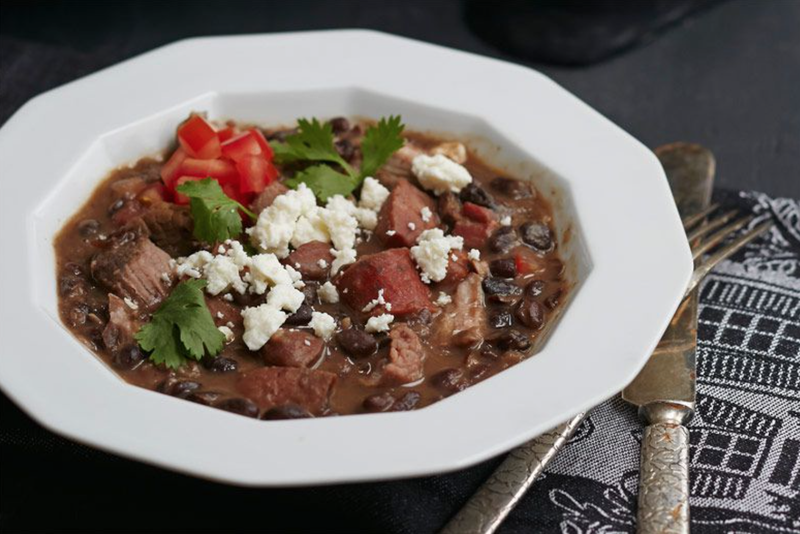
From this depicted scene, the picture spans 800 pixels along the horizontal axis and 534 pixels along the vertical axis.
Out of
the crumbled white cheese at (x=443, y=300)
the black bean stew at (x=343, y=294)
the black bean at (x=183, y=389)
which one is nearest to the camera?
the black bean at (x=183, y=389)

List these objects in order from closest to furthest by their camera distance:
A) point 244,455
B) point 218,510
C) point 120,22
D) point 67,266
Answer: point 244,455 < point 218,510 < point 67,266 < point 120,22

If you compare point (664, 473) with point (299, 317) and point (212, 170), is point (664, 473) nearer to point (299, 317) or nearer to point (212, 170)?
point (299, 317)

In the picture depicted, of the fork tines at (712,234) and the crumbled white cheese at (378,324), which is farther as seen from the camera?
the fork tines at (712,234)

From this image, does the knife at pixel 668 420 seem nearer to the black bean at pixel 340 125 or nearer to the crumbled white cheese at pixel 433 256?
the crumbled white cheese at pixel 433 256

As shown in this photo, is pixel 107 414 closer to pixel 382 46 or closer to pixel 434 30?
pixel 382 46

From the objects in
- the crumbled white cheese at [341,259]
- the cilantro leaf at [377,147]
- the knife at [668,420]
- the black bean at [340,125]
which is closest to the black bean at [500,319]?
the knife at [668,420]

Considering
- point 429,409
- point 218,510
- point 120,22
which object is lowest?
point 120,22

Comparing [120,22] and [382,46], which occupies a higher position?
[382,46]

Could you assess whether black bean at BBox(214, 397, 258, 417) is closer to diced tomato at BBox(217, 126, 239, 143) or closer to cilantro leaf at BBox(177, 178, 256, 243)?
cilantro leaf at BBox(177, 178, 256, 243)

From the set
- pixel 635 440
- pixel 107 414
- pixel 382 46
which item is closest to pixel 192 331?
pixel 107 414
